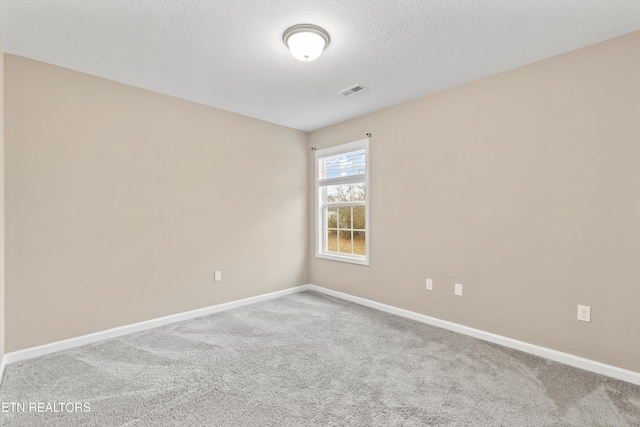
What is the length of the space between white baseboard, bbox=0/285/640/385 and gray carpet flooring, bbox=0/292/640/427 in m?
0.08

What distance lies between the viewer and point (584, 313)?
7.86ft

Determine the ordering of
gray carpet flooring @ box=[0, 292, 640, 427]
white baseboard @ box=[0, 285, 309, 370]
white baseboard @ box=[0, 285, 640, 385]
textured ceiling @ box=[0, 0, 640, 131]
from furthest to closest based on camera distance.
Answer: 1. white baseboard @ box=[0, 285, 309, 370]
2. white baseboard @ box=[0, 285, 640, 385]
3. textured ceiling @ box=[0, 0, 640, 131]
4. gray carpet flooring @ box=[0, 292, 640, 427]

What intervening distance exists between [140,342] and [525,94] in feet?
13.4

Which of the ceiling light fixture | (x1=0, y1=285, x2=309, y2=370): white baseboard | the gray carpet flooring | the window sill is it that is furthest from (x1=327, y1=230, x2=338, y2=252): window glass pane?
the ceiling light fixture

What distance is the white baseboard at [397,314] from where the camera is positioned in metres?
2.29

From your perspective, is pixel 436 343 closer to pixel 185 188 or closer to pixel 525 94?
pixel 525 94

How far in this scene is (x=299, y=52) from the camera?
88.4 inches

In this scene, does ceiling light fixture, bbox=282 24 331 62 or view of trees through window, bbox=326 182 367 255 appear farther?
view of trees through window, bbox=326 182 367 255

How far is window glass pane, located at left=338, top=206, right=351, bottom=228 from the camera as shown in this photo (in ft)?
14.5

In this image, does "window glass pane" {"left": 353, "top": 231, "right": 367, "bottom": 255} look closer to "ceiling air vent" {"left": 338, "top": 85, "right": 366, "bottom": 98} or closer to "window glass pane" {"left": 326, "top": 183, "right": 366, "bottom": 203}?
"window glass pane" {"left": 326, "top": 183, "right": 366, "bottom": 203}

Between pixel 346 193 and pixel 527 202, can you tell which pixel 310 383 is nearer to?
pixel 527 202

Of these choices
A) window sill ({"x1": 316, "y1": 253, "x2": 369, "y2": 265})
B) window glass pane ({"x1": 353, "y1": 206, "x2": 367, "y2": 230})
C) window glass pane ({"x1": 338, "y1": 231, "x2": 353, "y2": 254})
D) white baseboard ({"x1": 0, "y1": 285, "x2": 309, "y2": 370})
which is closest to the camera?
white baseboard ({"x1": 0, "y1": 285, "x2": 309, "y2": 370})

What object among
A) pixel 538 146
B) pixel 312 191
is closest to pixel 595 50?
pixel 538 146

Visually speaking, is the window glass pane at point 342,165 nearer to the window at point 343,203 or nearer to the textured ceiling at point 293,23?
the window at point 343,203
